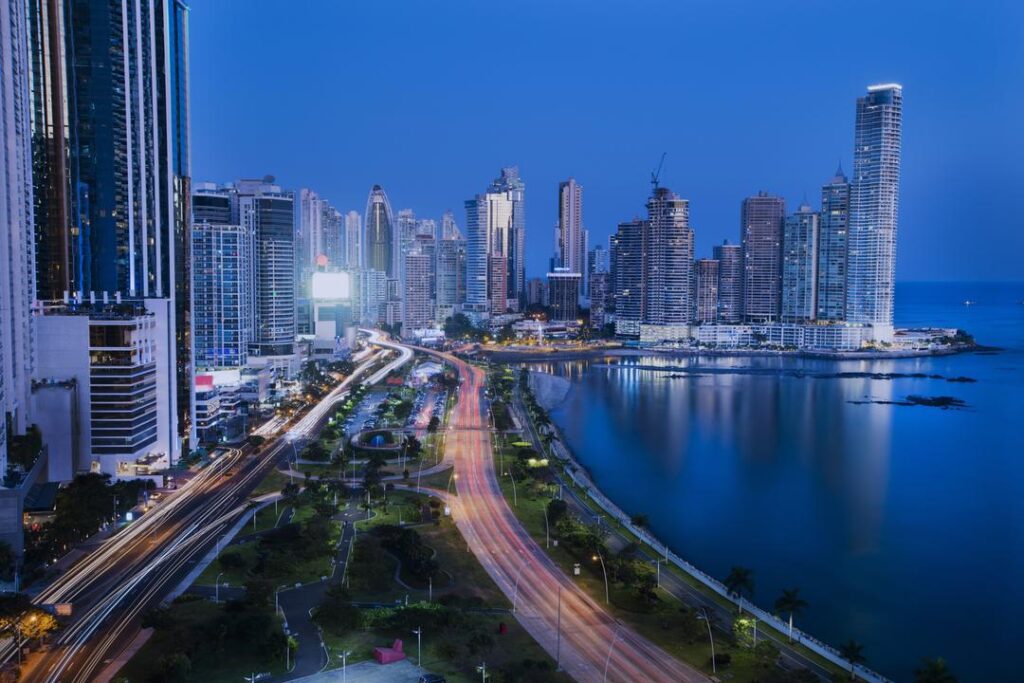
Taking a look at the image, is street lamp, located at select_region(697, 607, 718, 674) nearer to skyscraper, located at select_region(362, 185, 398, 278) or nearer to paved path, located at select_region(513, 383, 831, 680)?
paved path, located at select_region(513, 383, 831, 680)

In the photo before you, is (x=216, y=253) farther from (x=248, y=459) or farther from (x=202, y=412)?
(x=248, y=459)

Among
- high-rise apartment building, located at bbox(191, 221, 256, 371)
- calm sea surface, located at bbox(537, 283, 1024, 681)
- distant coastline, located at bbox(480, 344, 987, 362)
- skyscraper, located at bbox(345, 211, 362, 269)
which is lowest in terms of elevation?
calm sea surface, located at bbox(537, 283, 1024, 681)

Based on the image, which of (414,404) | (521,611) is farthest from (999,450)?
(521,611)

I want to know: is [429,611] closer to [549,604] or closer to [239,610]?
[549,604]

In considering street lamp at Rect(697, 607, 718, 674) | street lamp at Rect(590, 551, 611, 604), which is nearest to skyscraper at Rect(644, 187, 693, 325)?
street lamp at Rect(590, 551, 611, 604)

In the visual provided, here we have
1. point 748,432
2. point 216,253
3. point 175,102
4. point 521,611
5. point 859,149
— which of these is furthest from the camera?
point 859,149

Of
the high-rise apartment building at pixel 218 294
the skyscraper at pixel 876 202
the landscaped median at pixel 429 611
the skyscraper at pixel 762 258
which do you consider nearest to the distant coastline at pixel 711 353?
the skyscraper at pixel 876 202

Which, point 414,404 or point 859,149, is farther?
point 859,149
